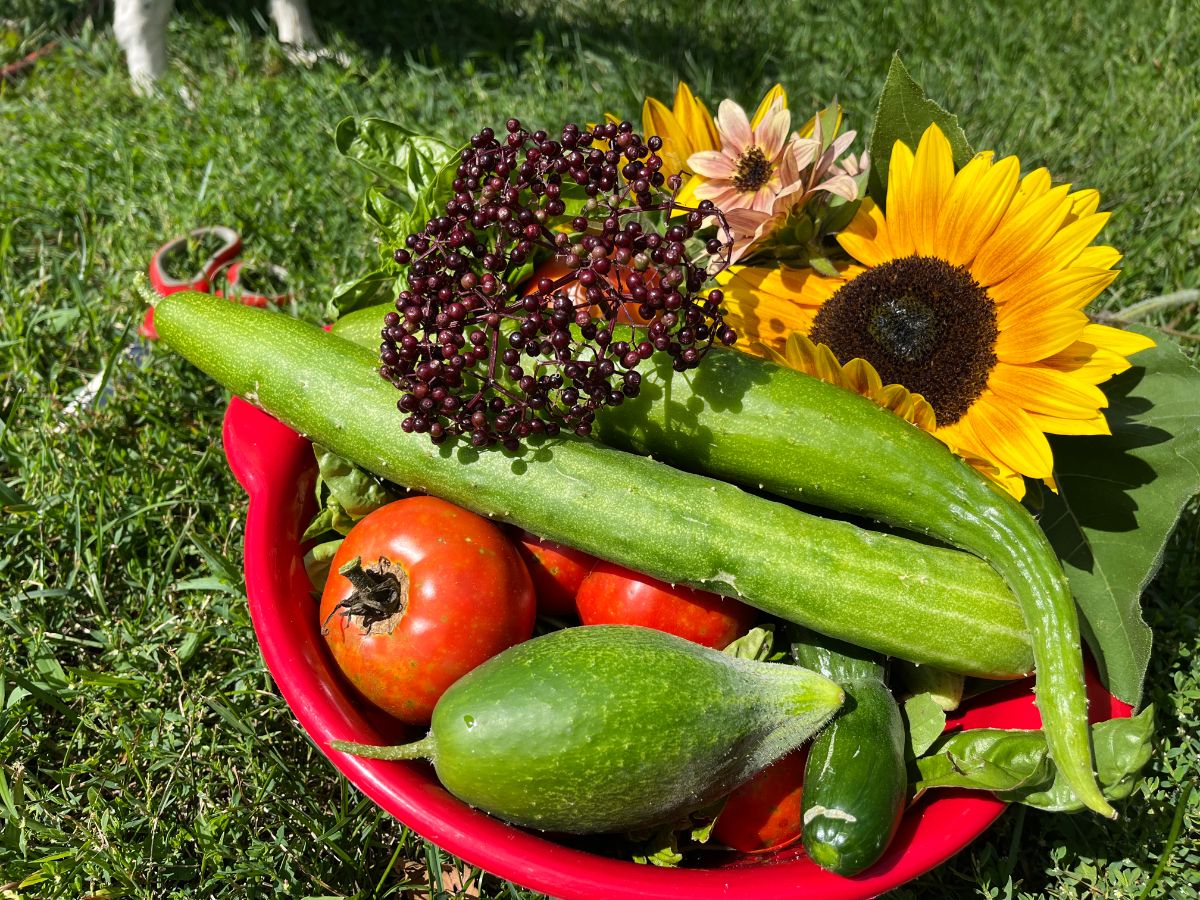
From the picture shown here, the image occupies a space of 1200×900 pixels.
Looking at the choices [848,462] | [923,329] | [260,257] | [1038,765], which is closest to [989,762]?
[1038,765]

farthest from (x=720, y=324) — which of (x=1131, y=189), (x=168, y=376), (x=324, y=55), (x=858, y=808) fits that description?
(x=324, y=55)

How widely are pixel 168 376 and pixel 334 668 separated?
4.59 ft

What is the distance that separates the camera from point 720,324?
162 centimetres

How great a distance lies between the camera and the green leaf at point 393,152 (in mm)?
2238

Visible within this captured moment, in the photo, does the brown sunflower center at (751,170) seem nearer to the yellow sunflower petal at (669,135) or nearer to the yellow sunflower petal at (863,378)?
the yellow sunflower petal at (669,135)

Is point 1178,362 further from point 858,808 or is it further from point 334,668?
point 334,668

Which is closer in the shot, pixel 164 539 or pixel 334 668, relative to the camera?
pixel 334 668

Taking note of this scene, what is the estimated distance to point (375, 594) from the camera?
5.49 ft

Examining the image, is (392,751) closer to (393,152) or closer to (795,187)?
(795,187)

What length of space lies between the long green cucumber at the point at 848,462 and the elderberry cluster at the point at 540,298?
0.12 metres

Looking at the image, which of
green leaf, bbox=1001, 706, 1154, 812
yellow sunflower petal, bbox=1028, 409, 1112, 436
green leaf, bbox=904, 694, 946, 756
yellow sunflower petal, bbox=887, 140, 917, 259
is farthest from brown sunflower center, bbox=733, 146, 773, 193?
green leaf, bbox=1001, 706, 1154, 812

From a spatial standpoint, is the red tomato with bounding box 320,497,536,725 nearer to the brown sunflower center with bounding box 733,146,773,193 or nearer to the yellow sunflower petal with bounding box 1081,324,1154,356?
the brown sunflower center with bounding box 733,146,773,193

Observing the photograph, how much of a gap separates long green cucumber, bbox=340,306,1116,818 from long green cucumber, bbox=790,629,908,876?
234 mm

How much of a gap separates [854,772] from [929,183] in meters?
1.00
